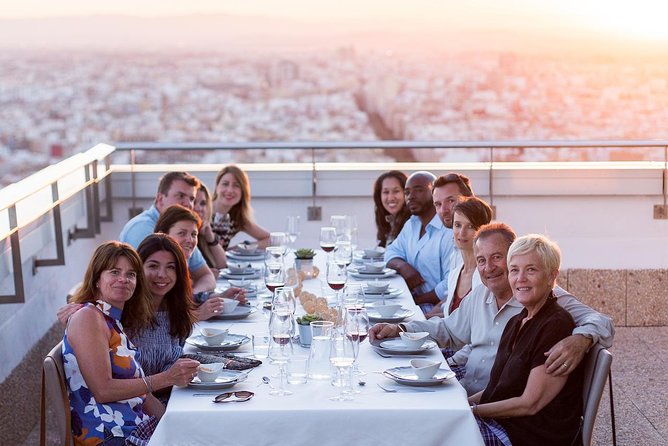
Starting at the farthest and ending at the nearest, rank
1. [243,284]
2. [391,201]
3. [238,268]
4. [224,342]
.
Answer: [391,201], [238,268], [243,284], [224,342]

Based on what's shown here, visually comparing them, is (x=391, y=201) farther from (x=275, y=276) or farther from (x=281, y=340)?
(x=281, y=340)

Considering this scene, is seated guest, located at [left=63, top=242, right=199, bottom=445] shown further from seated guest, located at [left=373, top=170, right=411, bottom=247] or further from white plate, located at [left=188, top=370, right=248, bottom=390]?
seated guest, located at [left=373, top=170, right=411, bottom=247]

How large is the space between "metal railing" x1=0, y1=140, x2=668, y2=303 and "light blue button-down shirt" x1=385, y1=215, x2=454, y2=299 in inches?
72.2

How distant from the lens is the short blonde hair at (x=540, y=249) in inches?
117

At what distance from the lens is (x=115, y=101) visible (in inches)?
498

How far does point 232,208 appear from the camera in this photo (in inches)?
244

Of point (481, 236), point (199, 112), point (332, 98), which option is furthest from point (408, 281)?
point (199, 112)

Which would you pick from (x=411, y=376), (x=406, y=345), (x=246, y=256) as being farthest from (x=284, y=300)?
(x=246, y=256)

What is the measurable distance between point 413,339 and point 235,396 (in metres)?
0.76

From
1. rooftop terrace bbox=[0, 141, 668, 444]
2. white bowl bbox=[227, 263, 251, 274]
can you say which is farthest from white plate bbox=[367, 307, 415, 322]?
rooftop terrace bbox=[0, 141, 668, 444]

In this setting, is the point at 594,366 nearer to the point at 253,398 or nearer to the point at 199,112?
the point at 253,398

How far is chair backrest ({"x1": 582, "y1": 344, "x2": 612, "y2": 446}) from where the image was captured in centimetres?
278

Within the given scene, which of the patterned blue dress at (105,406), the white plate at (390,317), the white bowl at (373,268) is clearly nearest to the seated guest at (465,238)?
the white plate at (390,317)

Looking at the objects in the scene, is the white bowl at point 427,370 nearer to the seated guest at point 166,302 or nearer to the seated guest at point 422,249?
the seated guest at point 166,302
